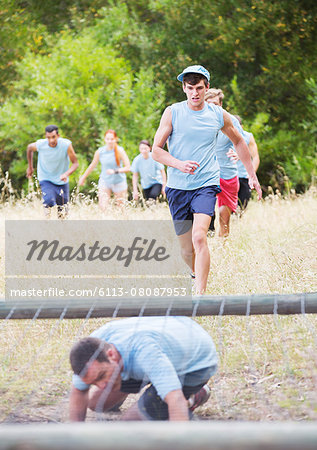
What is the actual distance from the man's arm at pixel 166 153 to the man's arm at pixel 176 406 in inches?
89.6

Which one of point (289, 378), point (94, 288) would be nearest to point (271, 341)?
point (289, 378)

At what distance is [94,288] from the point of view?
6.12m

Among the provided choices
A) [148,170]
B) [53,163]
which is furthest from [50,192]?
[148,170]

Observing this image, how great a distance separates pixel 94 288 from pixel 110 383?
10.1ft

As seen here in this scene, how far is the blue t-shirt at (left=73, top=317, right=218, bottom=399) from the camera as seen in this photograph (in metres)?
2.95

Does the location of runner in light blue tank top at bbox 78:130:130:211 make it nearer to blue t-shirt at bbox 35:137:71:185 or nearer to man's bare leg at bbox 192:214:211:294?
blue t-shirt at bbox 35:137:71:185

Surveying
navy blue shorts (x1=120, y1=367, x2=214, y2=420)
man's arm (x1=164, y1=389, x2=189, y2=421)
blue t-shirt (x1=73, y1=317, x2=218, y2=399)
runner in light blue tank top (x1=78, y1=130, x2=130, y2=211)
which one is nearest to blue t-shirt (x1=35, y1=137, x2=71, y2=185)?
runner in light blue tank top (x1=78, y1=130, x2=130, y2=211)

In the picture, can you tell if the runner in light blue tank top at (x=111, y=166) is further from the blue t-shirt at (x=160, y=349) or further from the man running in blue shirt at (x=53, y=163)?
the blue t-shirt at (x=160, y=349)

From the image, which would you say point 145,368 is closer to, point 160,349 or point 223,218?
point 160,349

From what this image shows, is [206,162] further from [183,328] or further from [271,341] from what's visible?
[183,328]

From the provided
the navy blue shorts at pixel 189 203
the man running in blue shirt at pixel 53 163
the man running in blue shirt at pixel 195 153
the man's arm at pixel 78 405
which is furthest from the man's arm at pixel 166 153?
the man running in blue shirt at pixel 53 163

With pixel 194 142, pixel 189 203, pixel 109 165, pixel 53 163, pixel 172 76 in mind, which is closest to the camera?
pixel 194 142

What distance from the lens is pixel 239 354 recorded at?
171 inches

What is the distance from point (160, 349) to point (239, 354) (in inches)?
56.0
